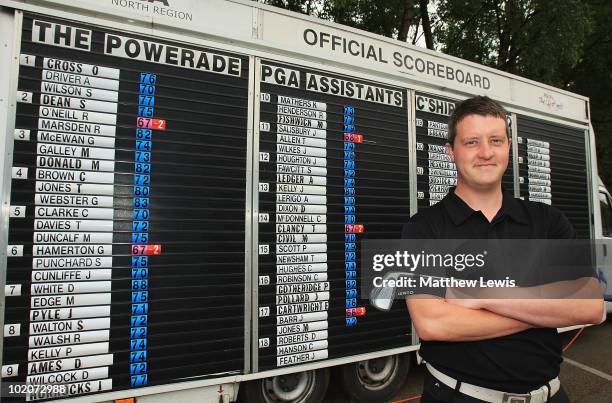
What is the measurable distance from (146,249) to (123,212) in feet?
0.98

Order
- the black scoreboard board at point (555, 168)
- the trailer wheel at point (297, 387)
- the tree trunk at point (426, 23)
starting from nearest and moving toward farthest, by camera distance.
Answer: the trailer wheel at point (297, 387) → the black scoreboard board at point (555, 168) → the tree trunk at point (426, 23)

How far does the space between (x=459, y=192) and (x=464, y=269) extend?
1.11 ft

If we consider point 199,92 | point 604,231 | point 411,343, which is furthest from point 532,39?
point 199,92

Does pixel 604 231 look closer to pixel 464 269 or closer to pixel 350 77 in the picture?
pixel 350 77

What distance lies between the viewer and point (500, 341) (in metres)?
1.50

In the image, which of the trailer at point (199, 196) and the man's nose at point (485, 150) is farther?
the trailer at point (199, 196)

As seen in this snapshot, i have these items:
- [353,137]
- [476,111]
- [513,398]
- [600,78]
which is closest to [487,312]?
[513,398]

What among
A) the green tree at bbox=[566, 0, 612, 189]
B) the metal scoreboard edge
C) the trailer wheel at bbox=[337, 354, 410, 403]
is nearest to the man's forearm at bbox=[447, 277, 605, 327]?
the trailer wheel at bbox=[337, 354, 410, 403]

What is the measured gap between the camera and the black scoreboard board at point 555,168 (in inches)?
197

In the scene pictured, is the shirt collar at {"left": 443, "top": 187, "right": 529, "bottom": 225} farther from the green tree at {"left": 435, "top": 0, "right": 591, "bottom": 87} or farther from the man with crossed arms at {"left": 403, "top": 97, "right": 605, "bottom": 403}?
the green tree at {"left": 435, "top": 0, "right": 591, "bottom": 87}

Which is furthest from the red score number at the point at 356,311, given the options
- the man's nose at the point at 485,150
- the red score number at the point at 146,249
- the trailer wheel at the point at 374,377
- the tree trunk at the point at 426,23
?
the tree trunk at the point at 426,23

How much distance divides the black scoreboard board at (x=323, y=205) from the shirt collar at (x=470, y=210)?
176cm

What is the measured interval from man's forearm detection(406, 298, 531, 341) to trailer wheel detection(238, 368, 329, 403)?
219 centimetres

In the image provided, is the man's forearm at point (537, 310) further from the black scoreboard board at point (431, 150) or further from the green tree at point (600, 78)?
the green tree at point (600, 78)
